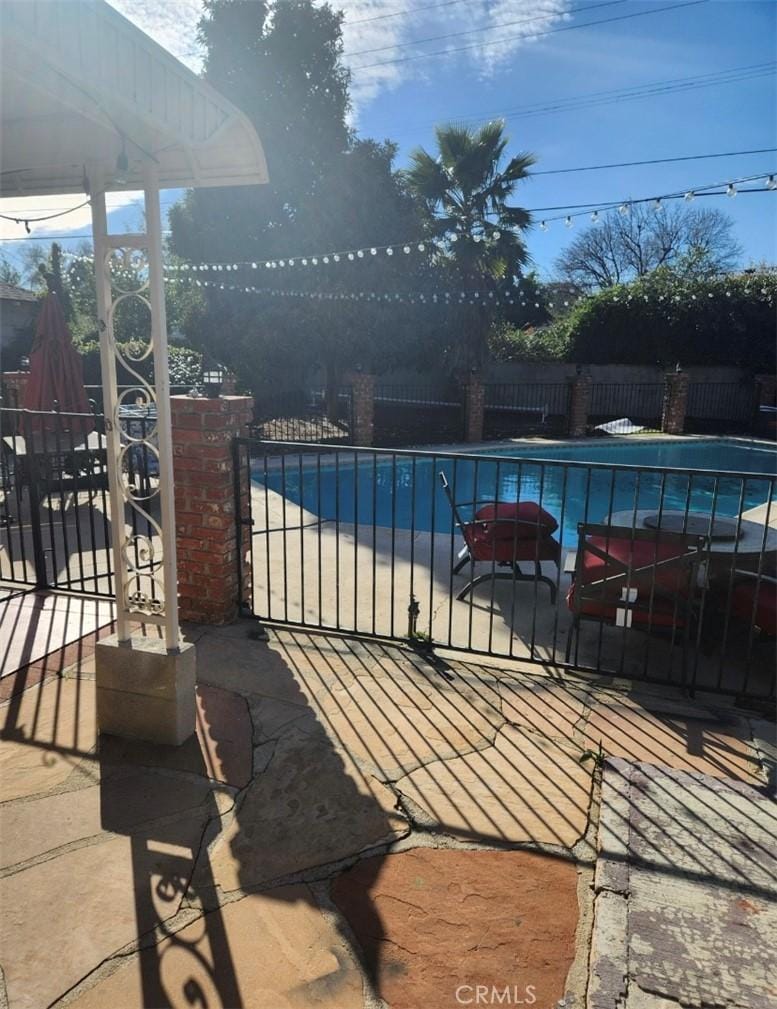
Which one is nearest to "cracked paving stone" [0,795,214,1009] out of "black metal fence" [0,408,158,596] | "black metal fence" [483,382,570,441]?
"black metal fence" [0,408,158,596]

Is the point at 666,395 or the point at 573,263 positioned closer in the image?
the point at 666,395

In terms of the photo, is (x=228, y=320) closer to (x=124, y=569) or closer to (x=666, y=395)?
(x=666, y=395)

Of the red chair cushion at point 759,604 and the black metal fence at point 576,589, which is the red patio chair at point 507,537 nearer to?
the black metal fence at point 576,589

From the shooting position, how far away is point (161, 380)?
2.53m

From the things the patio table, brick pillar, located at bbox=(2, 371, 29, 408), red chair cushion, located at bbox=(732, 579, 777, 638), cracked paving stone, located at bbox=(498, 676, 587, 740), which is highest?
brick pillar, located at bbox=(2, 371, 29, 408)

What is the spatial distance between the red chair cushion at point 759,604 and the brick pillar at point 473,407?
1257 cm

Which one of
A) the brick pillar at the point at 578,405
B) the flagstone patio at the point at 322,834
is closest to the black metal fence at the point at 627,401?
the brick pillar at the point at 578,405

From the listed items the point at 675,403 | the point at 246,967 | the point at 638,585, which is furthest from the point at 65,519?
the point at 675,403

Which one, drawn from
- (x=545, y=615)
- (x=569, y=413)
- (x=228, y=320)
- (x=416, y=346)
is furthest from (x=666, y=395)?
(x=545, y=615)

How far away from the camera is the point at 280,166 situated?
1756cm

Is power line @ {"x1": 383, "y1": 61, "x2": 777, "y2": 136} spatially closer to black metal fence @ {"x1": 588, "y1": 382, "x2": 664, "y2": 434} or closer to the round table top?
the round table top

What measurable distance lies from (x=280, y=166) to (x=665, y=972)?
1911 cm

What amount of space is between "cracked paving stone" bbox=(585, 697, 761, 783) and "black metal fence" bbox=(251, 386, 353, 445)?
11975 millimetres

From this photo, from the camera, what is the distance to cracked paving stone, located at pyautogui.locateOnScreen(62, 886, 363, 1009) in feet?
5.40
